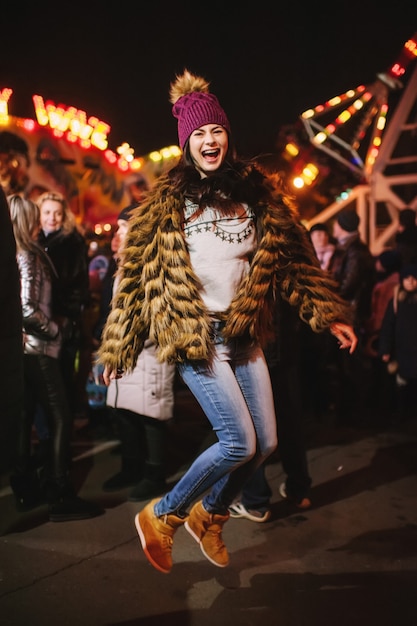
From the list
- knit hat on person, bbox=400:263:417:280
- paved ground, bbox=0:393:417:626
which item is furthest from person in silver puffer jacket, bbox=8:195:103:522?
knit hat on person, bbox=400:263:417:280

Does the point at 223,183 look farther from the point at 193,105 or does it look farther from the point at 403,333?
the point at 403,333

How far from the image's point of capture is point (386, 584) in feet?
9.95

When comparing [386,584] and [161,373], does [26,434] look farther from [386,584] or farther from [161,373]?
[386,584]

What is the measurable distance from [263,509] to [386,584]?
3.35ft

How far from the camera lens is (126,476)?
4.66 metres

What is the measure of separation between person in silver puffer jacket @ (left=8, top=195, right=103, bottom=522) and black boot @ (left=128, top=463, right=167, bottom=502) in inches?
13.2

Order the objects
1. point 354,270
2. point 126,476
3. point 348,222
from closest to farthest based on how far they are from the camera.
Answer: point 126,476 → point 354,270 → point 348,222

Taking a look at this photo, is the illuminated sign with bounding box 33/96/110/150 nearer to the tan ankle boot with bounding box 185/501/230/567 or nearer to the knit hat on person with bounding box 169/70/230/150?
the knit hat on person with bounding box 169/70/230/150

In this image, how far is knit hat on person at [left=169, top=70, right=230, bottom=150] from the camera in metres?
3.03

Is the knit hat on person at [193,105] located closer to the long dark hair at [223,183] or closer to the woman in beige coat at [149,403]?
the long dark hair at [223,183]

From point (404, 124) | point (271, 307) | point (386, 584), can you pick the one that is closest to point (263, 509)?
point (386, 584)

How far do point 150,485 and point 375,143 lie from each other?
15184mm

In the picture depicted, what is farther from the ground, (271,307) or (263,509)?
(271,307)

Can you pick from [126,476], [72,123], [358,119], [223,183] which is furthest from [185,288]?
[358,119]
